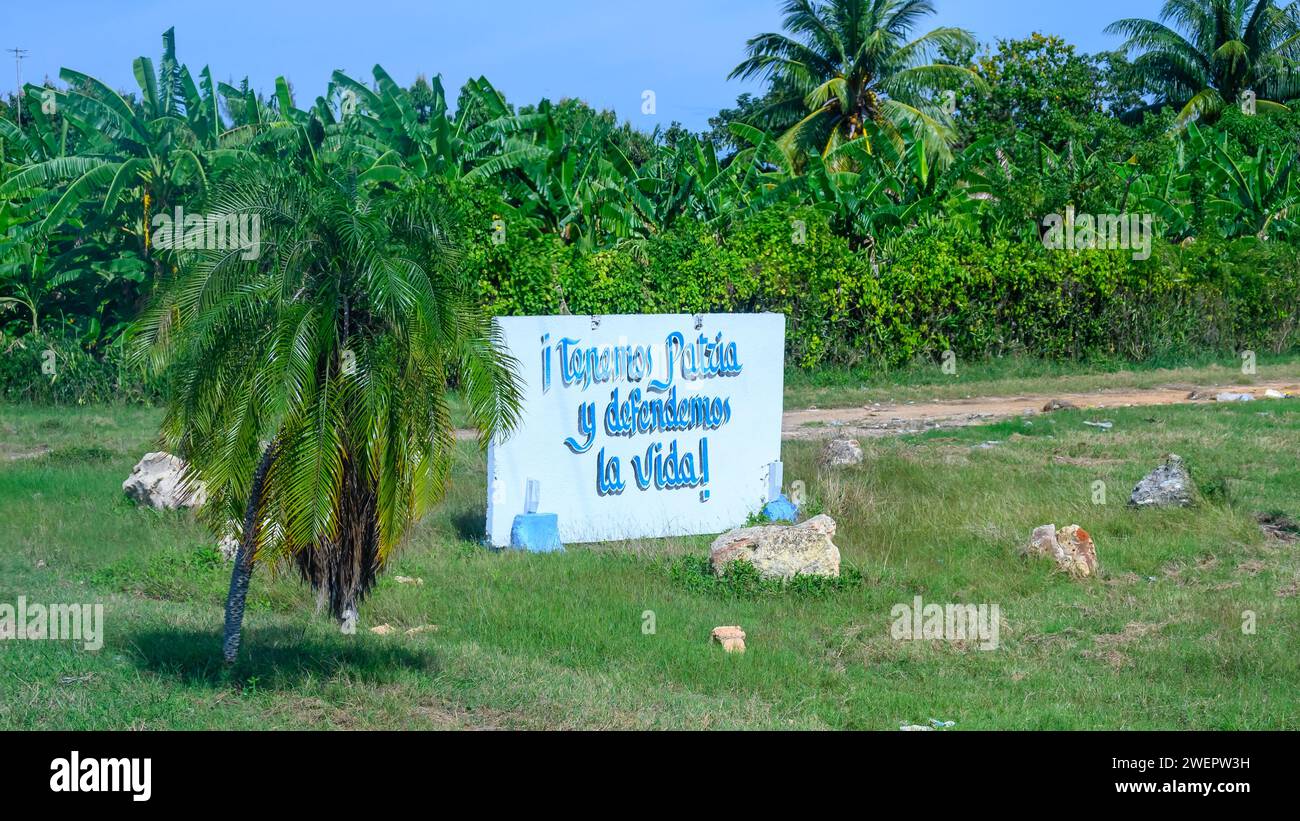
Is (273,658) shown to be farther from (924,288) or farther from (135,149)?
(924,288)

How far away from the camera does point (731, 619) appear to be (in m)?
8.87

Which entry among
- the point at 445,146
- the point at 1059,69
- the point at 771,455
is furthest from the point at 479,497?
the point at 1059,69

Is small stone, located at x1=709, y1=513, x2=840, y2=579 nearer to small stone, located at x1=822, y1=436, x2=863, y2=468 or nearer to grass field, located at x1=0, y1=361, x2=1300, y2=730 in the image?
grass field, located at x1=0, y1=361, x2=1300, y2=730

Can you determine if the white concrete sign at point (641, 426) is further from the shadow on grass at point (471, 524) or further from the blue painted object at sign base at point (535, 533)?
the shadow on grass at point (471, 524)

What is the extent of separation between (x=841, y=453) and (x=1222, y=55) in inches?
1081

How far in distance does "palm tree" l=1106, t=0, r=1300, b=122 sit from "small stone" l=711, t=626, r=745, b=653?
31.0 metres

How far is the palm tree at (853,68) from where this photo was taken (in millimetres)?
30141

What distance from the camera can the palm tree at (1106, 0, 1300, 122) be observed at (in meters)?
35.0

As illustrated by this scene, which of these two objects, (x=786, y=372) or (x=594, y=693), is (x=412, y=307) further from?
(x=786, y=372)

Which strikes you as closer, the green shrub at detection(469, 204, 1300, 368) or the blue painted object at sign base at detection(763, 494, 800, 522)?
the blue painted object at sign base at detection(763, 494, 800, 522)

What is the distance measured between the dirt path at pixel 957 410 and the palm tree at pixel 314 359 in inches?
370

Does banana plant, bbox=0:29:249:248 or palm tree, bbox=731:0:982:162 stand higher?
palm tree, bbox=731:0:982:162

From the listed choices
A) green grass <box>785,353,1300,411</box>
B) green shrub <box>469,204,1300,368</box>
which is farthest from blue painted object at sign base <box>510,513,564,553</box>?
green grass <box>785,353,1300,411</box>

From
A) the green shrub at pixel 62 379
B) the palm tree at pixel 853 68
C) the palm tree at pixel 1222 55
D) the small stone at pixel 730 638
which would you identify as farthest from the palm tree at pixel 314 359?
the palm tree at pixel 1222 55
